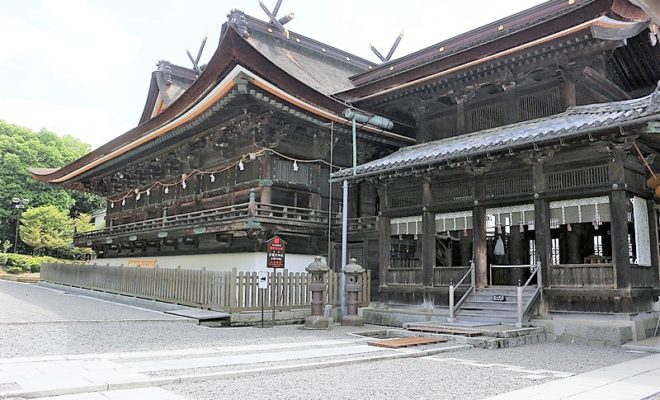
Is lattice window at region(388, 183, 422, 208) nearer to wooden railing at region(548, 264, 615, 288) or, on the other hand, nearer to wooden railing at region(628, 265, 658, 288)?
wooden railing at region(548, 264, 615, 288)

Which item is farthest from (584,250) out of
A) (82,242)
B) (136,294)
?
(82,242)

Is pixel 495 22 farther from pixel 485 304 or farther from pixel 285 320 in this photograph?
pixel 285 320

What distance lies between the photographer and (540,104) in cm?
1459

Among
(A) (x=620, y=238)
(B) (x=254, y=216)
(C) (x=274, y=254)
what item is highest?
(B) (x=254, y=216)

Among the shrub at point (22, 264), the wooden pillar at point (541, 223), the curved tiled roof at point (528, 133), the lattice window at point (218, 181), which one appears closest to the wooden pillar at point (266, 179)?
the curved tiled roof at point (528, 133)

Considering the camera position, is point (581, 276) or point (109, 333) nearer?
point (109, 333)

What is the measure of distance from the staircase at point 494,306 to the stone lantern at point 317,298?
3635 mm

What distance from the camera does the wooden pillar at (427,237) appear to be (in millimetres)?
14977

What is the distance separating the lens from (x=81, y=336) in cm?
998

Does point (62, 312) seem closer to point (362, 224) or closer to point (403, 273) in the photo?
point (362, 224)

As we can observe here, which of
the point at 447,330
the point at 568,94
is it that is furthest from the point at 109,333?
the point at 568,94

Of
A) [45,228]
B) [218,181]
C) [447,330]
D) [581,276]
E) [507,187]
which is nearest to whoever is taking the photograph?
[447,330]

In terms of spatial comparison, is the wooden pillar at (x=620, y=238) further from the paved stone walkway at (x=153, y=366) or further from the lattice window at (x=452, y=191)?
the paved stone walkway at (x=153, y=366)

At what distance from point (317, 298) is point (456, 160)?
520 cm
